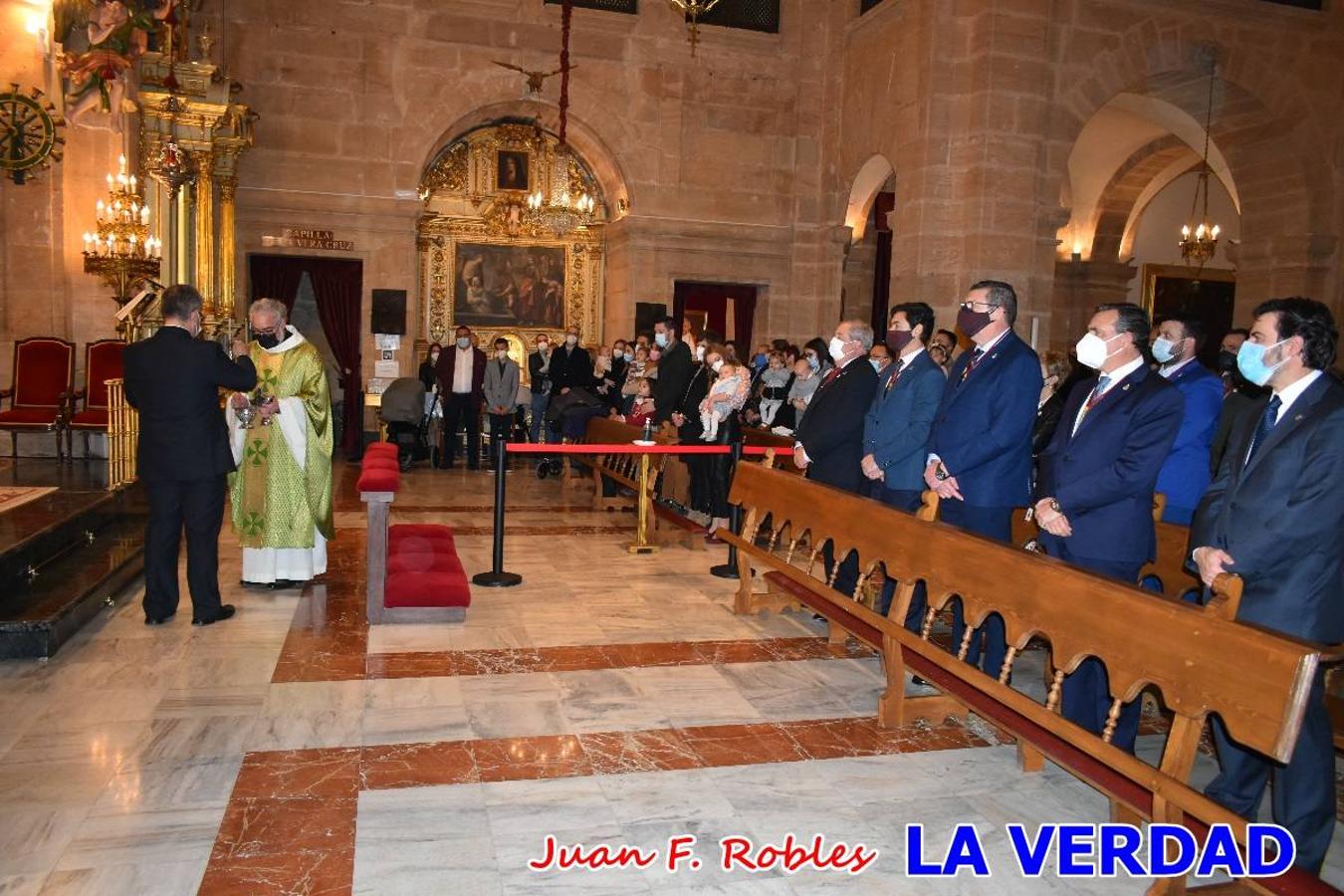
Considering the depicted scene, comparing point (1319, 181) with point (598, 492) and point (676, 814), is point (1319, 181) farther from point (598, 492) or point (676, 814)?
point (676, 814)

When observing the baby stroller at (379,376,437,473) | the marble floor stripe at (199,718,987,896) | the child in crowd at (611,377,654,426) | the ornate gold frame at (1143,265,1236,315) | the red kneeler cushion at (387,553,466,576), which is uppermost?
the ornate gold frame at (1143,265,1236,315)

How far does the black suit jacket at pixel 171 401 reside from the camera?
473 cm

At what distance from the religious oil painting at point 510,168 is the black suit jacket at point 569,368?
12.3 feet

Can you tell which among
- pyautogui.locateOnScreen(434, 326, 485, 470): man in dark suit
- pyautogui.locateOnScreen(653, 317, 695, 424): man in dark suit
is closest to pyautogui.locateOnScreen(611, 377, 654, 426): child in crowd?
pyautogui.locateOnScreen(653, 317, 695, 424): man in dark suit

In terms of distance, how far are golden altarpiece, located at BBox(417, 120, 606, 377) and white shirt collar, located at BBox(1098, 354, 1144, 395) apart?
11.5 meters

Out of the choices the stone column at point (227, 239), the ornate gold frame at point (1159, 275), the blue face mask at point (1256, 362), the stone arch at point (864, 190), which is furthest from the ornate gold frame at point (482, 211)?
the blue face mask at point (1256, 362)

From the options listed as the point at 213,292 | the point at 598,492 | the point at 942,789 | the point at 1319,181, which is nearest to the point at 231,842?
the point at 942,789

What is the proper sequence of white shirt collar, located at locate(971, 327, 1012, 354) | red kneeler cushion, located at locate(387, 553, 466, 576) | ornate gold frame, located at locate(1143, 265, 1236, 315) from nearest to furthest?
white shirt collar, located at locate(971, 327, 1012, 354) → red kneeler cushion, located at locate(387, 553, 466, 576) → ornate gold frame, located at locate(1143, 265, 1236, 315)

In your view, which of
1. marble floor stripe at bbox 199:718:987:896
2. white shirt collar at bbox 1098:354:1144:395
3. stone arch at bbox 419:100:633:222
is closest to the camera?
marble floor stripe at bbox 199:718:987:896

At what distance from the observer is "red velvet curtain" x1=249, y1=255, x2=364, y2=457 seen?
42.9 feet

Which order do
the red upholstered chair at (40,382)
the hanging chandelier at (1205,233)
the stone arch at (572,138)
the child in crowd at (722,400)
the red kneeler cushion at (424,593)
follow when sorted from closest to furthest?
the red kneeler cushion at (424,593) → the child in crowd at (722,400) → the red upholstered chair at (40,382) → the hanging chandelier at (1205,233) → the stone arch at (572,138)

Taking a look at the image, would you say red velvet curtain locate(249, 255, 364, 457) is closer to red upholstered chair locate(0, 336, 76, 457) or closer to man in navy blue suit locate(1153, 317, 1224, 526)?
red upholstered chair locate(0, 336, 76, 457)

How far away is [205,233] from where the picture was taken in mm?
10852

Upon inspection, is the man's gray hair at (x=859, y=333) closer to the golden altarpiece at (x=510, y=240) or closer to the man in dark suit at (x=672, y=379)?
the man in dark suit at (x=672, y=379)
